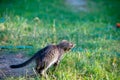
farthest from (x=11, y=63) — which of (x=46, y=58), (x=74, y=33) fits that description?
(x=74, y=33)

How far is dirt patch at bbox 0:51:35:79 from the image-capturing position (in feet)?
24.1

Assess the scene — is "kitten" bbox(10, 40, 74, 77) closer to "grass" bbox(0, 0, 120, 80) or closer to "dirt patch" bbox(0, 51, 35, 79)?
"grass" bbox(0, 0, 120, 80)

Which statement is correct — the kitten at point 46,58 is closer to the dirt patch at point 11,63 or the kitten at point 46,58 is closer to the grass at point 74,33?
the grass at point 74,33

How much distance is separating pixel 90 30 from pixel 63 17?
10.8ft

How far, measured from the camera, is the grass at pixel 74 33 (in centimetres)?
763

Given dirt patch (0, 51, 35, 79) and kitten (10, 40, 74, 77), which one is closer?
kitten (10, 40, 74, 77)

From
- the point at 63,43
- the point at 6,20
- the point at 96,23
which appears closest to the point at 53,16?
the point at 96,23

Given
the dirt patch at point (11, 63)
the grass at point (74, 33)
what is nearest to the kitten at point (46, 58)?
the grass at point (74, 33)

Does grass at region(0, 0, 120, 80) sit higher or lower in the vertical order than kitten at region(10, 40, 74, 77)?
lower

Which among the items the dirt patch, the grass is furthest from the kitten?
the dirt patch

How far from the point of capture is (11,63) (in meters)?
7.98

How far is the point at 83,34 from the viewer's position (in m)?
11.5

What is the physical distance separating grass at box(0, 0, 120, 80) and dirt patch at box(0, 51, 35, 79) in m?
0.34

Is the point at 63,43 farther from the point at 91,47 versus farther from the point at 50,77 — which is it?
the point at 91,47
